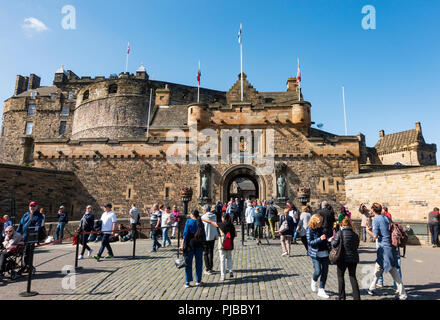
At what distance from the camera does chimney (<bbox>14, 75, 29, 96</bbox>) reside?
152 ft

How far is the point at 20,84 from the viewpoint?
4744 centimetres

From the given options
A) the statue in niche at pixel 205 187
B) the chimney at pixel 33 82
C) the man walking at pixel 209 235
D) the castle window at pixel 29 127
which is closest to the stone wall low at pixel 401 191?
the statue in niche at pixel 205 187

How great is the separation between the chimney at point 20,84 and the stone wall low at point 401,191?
54571 millimetres

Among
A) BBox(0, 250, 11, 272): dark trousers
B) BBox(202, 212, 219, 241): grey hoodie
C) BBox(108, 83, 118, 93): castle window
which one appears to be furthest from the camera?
BBox(108, 83, 118, 93): castle window

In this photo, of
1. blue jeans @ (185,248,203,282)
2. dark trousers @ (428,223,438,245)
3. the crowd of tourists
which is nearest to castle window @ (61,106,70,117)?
the crowd of tourists

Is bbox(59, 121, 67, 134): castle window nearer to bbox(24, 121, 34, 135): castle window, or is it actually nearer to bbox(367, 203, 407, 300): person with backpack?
bbox(24, 121, 34, 135): castle window

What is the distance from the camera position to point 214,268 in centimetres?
684

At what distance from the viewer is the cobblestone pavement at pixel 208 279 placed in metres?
4.90

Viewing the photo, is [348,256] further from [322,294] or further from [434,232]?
[434,232]

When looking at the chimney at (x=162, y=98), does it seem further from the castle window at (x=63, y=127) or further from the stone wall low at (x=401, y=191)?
the stone wall low at (x=401, y=191)

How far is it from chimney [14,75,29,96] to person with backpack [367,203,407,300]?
5765 cm
